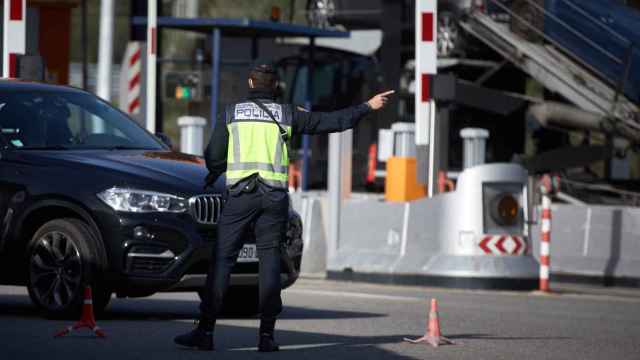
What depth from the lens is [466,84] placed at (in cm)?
2991

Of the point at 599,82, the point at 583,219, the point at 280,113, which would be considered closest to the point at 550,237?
the point at 583,219

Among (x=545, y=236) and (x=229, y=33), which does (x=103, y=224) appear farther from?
(x=229, y=33)

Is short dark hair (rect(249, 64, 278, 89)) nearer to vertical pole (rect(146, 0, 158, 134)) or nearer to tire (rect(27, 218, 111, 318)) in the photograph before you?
tire (rect(27, 218, 111, 318))

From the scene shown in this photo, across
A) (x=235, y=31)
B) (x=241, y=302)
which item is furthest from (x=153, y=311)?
(x=235, y=31)

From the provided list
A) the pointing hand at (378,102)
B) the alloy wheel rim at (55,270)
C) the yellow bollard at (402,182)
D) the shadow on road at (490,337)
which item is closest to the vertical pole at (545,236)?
the yellow bollard at (402,182)

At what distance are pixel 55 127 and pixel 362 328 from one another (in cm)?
275

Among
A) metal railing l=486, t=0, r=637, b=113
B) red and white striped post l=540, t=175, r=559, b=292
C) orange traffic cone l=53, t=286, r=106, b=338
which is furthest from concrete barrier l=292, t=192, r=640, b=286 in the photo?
orange traffic cone l=53, t=286, r=106, b=338

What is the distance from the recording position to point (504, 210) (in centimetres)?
1808

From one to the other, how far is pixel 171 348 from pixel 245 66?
861 inches

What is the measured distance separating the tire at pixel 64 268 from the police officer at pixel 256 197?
165 centimetres

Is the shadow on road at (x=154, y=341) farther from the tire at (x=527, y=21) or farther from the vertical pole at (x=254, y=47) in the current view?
the vertical pole at (x=254, y=47)

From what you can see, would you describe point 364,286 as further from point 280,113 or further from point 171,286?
point 280,113

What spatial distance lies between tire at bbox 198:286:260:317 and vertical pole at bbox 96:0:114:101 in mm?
15588

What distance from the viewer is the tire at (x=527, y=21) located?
1059 inches
